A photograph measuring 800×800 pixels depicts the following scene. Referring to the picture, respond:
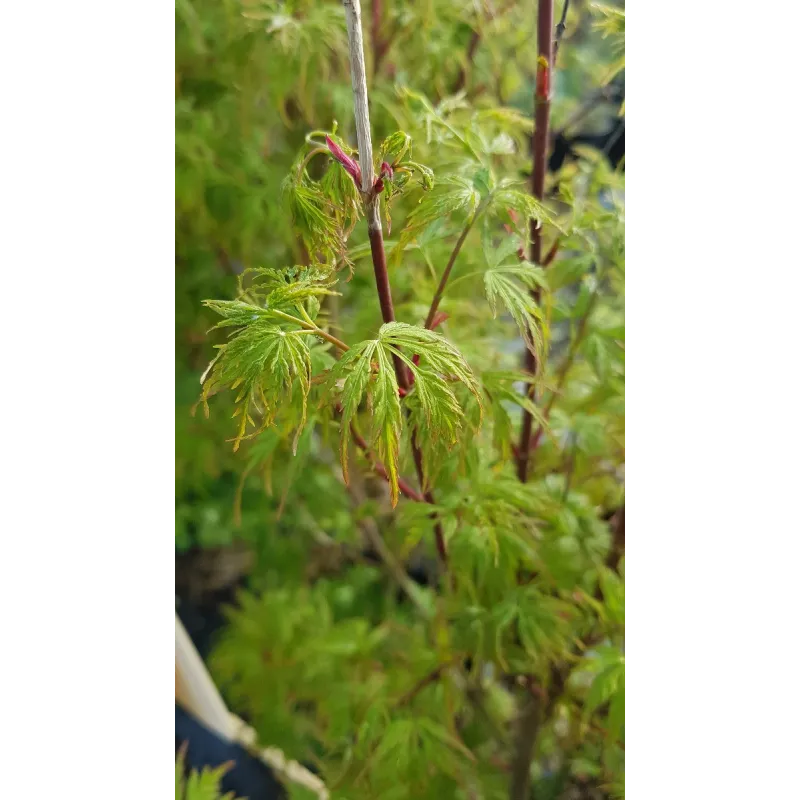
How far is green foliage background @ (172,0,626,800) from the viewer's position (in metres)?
0.70

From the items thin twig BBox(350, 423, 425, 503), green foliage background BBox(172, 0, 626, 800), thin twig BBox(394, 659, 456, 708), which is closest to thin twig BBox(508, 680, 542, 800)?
green foliage background BBox(172, 0, 626, 800)

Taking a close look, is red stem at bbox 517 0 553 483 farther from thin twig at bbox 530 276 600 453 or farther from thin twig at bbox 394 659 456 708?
thin twig at bbox 394 659 456 708

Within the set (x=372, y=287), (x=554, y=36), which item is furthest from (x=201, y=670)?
(x=554, y=36)

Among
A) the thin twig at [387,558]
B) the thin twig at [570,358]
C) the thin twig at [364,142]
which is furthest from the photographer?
the thin twig at [387,558]

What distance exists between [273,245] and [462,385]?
0.60 meters

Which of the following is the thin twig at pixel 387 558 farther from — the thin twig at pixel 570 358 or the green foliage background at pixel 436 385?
the thin twig at pixel 570 358

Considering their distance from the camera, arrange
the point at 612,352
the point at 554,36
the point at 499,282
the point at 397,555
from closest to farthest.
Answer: the point at 499,282, the point at 554,36, the point at 612,352, the point at 397,555

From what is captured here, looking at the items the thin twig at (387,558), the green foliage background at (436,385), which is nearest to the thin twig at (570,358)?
the green foliage background at (436,385)

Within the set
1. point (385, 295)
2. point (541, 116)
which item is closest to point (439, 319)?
point (385, 295)

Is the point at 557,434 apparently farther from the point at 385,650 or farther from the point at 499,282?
the point at 385,650

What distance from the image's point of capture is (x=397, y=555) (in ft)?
4.50

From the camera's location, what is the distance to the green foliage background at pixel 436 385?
70cm

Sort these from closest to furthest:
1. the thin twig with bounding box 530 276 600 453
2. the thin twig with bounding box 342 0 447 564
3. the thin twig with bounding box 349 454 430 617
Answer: the thin twig with bounding box 342 0 447 564 → the thin twig with bounding box 530 276 600 453 → the thin twig with bounding box 349 454 430 617

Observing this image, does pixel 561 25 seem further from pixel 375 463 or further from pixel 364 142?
pixel 375 463
